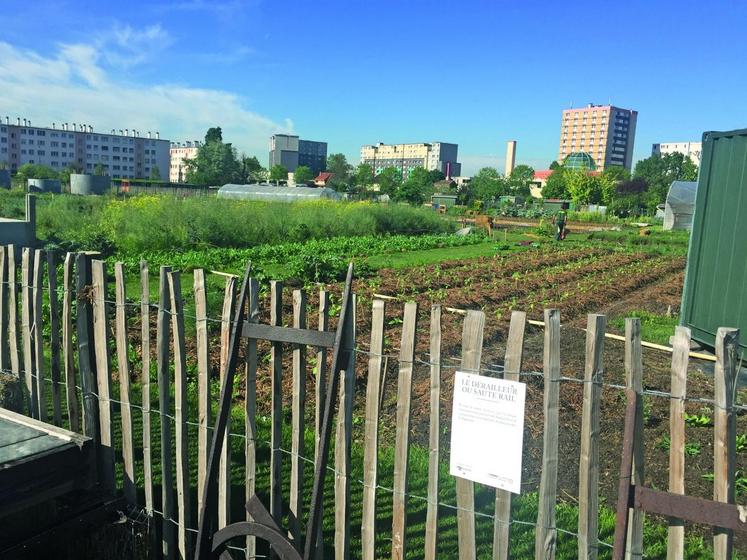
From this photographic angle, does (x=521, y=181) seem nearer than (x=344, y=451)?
No

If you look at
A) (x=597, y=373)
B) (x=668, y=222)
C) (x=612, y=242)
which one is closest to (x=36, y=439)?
(x=597, y=373)

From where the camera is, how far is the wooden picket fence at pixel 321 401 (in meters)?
2.54

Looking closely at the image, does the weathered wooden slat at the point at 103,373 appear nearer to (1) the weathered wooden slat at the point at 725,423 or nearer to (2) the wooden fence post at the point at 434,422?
(2) the wooden fence post at the point at 434,422

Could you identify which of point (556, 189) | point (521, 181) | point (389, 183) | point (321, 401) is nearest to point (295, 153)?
point (521, 181)

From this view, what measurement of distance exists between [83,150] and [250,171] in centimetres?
5249

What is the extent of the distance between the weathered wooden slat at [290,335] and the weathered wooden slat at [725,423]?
1567 mm

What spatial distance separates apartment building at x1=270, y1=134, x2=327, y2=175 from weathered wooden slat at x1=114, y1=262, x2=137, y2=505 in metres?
162

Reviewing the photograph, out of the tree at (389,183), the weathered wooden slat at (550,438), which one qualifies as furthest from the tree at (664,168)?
the weathered wooden slat at (550,438)

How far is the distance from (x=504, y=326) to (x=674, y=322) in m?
3.59

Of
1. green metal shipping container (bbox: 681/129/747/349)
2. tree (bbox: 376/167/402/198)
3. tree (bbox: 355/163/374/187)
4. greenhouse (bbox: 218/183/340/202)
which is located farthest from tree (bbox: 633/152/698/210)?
green metal shipping container (bbox: 681/129/747/349)

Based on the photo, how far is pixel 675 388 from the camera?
2424mm

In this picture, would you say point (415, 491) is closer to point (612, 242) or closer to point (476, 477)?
point (476, 477)

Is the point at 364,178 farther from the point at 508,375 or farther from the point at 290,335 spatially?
the point at 508,375

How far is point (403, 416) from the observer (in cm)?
300
